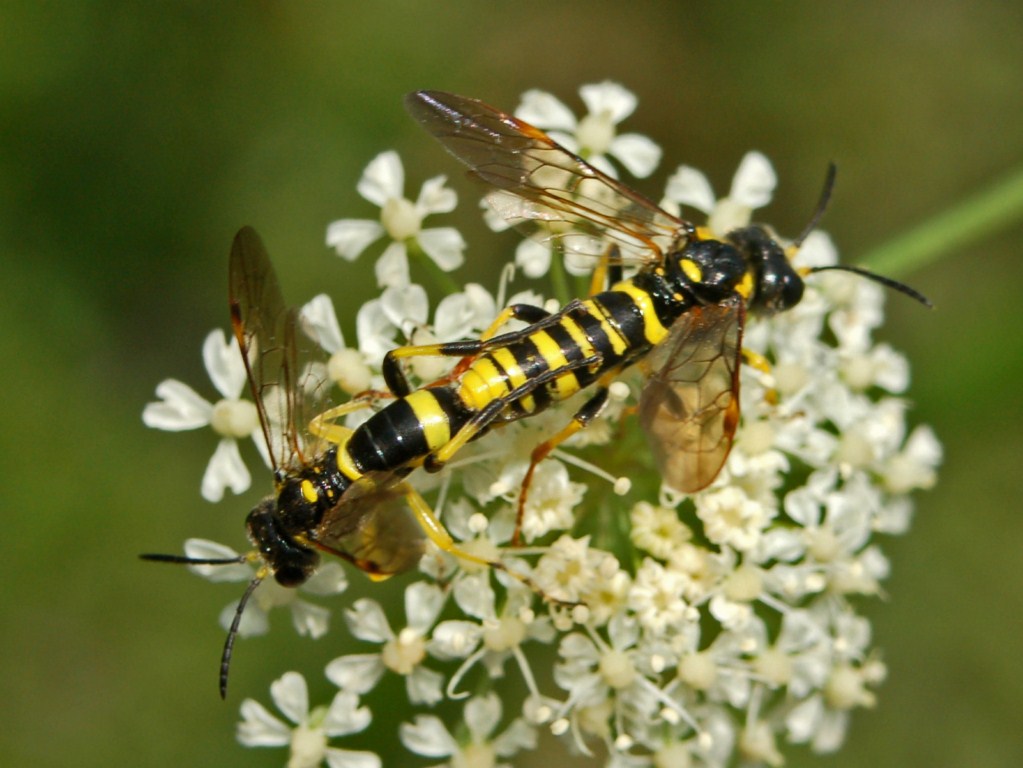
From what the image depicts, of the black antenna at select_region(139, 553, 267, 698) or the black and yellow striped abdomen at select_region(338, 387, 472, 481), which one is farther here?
the black antenna at select_region(139, 553, 267, 698)

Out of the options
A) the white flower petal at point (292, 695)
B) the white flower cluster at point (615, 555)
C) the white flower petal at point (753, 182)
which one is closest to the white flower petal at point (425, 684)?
the white flower cluster at point (615, 555)

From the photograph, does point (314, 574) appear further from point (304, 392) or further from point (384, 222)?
point (384, 222)

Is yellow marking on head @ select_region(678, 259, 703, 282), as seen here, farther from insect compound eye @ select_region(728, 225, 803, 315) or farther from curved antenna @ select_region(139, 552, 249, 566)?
curved antenna @ select_region(139, 552, 249, 566)

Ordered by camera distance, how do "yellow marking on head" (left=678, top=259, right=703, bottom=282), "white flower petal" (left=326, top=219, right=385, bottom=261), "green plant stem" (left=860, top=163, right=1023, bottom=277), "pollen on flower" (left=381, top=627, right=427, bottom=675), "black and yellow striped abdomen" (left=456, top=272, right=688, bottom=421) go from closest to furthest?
"black and yellow striped abdomen" (left=456, top=272, right=688, bottom=421) → "yellow marking on head" (left=678, top=259, right=703, bottom=282) → "pollen on flower" (left=381, top=627, right=427, bottom=675) → "white flower petal" (left=326, top=219, right=385, bottom=261) → "green plant stem" (left=860, top=163, right=1023, bottom=277)

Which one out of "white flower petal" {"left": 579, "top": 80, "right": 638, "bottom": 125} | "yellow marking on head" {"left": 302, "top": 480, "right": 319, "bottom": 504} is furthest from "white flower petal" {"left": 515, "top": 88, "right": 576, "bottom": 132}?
"yellow marking on head" {"left": 302, "top": 480, "right": 319, "bottom": 504}

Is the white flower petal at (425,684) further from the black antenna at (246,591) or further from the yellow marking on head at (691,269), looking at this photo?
the yellow marking on head at (691,269)

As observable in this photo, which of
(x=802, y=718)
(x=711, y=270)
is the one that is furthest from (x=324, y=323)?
(x=802, y=718)

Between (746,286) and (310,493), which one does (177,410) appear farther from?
(746,286)
